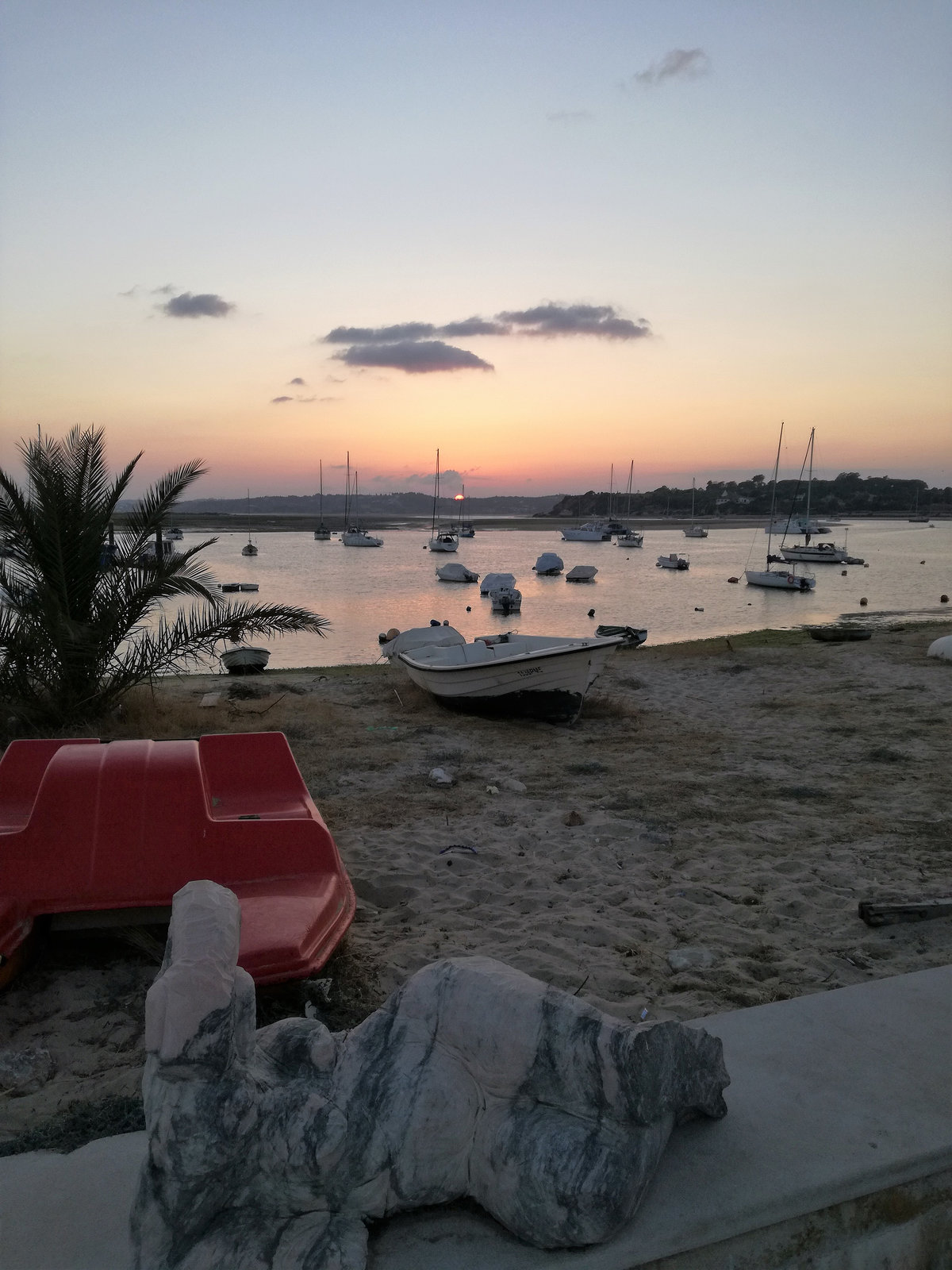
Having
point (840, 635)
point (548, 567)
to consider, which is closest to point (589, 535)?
point (548, 567)

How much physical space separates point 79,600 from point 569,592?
37075 millimetres

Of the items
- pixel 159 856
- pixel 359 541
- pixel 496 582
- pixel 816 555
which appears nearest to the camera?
pixel 159 856

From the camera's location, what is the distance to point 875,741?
8.78 metres

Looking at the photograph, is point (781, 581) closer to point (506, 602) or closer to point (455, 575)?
point (506, 602)

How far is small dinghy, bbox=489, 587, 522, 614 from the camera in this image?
3409 centimetres

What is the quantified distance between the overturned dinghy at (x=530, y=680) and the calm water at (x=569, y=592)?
10455 mm

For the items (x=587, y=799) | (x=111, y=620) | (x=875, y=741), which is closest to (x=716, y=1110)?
(x=587, y=799)

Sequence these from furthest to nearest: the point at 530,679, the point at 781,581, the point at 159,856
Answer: the point at 781,581, the point at 530,679, the point at 159,856

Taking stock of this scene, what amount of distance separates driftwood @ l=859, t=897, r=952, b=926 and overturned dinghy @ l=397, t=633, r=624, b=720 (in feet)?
18.1

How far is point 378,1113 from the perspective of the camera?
218cm

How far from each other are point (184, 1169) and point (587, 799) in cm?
529

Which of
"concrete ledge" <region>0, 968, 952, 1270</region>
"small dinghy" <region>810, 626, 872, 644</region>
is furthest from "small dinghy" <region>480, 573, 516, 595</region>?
"concrete ledge" <region>0, 968, 952, 1270</region>

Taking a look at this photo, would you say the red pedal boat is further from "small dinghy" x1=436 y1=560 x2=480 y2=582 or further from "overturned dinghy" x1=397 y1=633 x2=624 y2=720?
"small dinghy" x1=436 y1=560 x2=480 y2=582

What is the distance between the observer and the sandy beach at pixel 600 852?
3.92 meters
